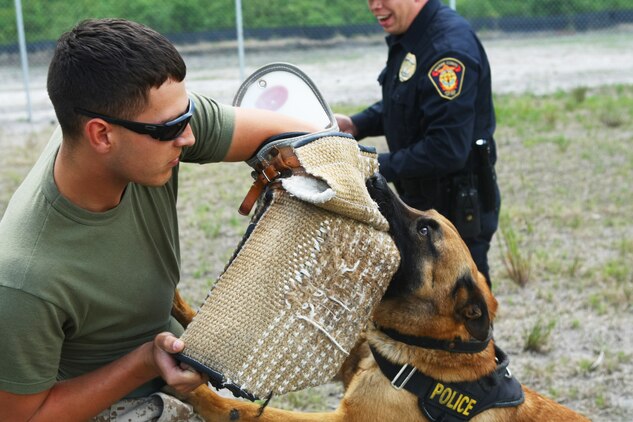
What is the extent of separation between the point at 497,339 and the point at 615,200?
310 centimetres

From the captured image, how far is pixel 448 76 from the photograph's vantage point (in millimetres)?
4125

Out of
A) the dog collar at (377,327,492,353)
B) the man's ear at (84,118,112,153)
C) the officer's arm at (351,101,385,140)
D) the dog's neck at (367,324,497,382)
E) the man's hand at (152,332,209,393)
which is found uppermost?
the man's ear at (84,118,112,153)

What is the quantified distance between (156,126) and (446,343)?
5.01 feet

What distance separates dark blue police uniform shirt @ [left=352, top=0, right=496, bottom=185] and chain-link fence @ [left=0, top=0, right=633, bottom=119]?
34.9ft

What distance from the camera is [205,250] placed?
666 centimetres

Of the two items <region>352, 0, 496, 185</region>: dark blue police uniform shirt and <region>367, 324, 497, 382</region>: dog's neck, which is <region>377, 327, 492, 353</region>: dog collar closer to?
<region>367, 324, 497, 382</region>: dog's neck

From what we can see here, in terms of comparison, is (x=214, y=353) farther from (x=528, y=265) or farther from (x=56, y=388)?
(x=528, y=265)

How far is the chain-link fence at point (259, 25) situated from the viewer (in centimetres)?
1672

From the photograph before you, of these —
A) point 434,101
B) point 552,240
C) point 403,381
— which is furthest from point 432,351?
point 552,240

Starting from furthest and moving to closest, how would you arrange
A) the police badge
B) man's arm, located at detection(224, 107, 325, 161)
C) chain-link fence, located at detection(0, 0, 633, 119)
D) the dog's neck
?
chain-link fence, located at detection(0, 0, 633, 119) < the police badge < the dog's neck < man's arm, located at detection(224, 107, 325, 161)

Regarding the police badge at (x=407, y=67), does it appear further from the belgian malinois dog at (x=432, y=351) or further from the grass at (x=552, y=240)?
the grass at (x=552, y=240)

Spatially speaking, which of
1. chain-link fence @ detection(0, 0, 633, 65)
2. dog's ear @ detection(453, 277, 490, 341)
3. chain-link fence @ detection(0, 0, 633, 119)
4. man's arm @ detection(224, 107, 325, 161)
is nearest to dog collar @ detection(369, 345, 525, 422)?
dog's ear @ detection(453, 277, 490, 341)

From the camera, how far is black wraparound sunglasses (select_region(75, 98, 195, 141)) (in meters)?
2.15

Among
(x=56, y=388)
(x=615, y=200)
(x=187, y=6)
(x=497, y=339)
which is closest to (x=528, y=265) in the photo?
(x=497, y=339)
